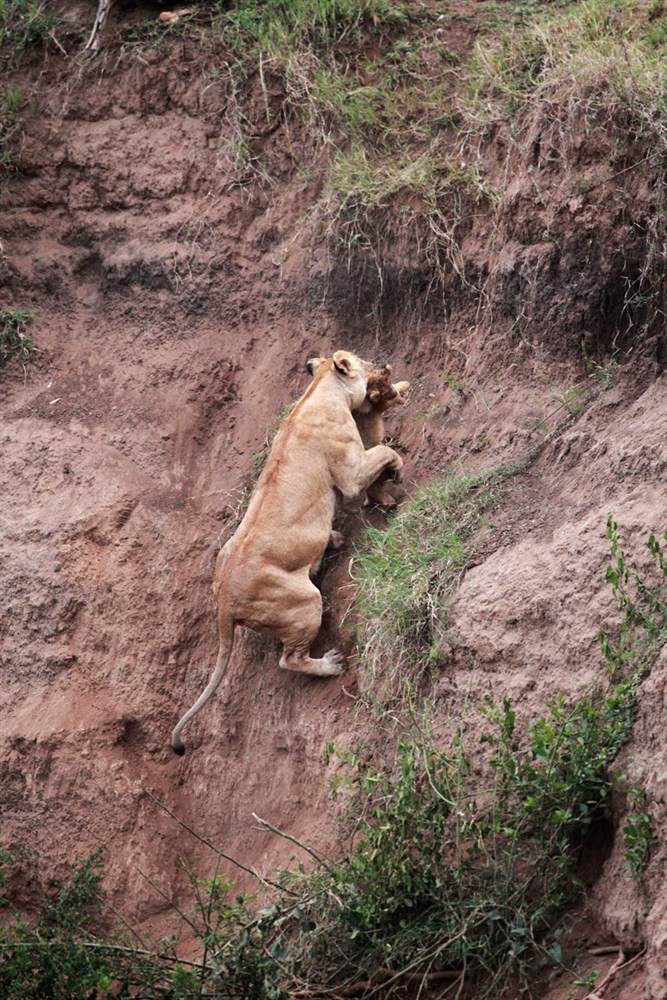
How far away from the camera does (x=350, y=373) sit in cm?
984

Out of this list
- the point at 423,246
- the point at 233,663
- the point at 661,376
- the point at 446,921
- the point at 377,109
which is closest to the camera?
the point at 446,921

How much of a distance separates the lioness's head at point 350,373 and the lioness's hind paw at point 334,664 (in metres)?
Result: 1.62

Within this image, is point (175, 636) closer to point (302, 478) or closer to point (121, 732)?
point (121, 732)

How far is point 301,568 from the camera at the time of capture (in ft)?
30.7

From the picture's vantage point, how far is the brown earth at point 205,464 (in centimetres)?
838

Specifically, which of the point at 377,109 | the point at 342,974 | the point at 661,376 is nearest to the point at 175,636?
the point at 342,974

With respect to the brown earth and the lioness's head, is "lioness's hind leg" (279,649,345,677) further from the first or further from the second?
the lioness's head

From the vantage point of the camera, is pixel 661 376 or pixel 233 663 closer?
pixel 661 376

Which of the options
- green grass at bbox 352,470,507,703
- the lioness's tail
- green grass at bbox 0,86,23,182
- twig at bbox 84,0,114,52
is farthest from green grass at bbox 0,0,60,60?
the lioness's tail

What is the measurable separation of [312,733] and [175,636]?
1.38m

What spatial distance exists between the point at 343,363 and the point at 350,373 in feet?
0.26

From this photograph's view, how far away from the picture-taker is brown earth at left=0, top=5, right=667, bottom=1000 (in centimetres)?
838

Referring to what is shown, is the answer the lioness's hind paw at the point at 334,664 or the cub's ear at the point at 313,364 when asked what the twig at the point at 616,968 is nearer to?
the lioness's hind paw at the point at 334,664

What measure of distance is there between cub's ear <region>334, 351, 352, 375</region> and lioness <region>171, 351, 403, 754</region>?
0.11 m
